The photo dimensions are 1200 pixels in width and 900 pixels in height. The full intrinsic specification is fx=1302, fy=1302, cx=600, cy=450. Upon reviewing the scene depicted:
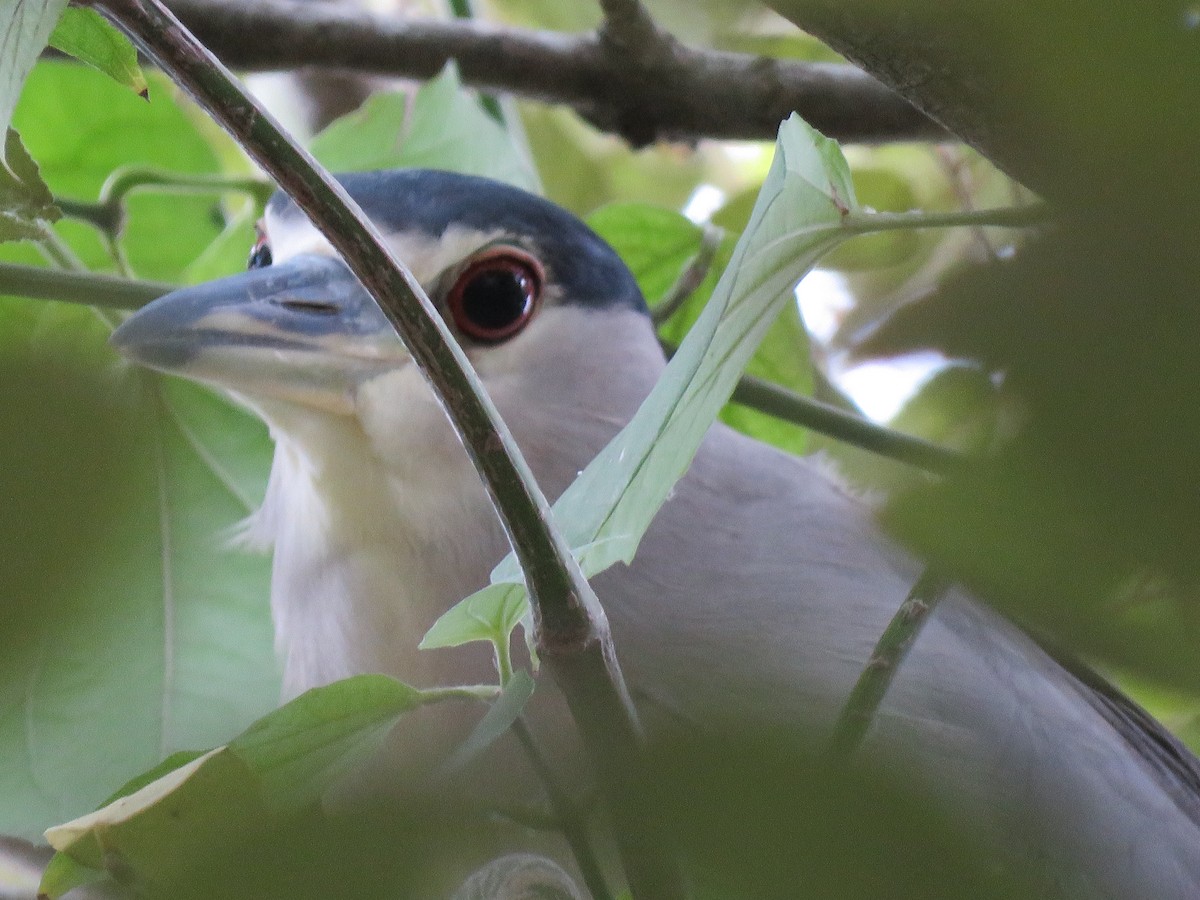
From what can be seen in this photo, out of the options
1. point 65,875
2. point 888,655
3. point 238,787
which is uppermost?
point 888,655

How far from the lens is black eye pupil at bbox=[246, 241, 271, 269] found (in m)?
1.50

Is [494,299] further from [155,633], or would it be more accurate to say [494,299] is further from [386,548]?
[155,633]

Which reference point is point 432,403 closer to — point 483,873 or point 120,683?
point 120,683

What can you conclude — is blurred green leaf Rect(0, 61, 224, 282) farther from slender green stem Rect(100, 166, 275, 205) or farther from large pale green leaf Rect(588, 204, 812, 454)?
large pale green leaf Rect(588, 204, 812, 454)

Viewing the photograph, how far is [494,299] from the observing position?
142 centimetres

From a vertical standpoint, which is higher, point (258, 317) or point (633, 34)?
point (633, 34)

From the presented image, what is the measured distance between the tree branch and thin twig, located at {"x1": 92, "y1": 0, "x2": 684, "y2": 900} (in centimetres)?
119

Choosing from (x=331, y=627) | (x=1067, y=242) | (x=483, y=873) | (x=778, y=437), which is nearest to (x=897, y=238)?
(x=778, y=437)

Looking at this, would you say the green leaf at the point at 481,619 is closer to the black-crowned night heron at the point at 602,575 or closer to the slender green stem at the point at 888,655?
the slender green stem at the point at 888,655

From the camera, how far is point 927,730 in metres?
1.13

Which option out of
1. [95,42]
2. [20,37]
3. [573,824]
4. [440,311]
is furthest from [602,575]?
[20,37]

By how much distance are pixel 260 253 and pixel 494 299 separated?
30cm

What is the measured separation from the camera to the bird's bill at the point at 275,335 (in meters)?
1.06

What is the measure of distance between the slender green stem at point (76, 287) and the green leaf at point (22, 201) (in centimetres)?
24
